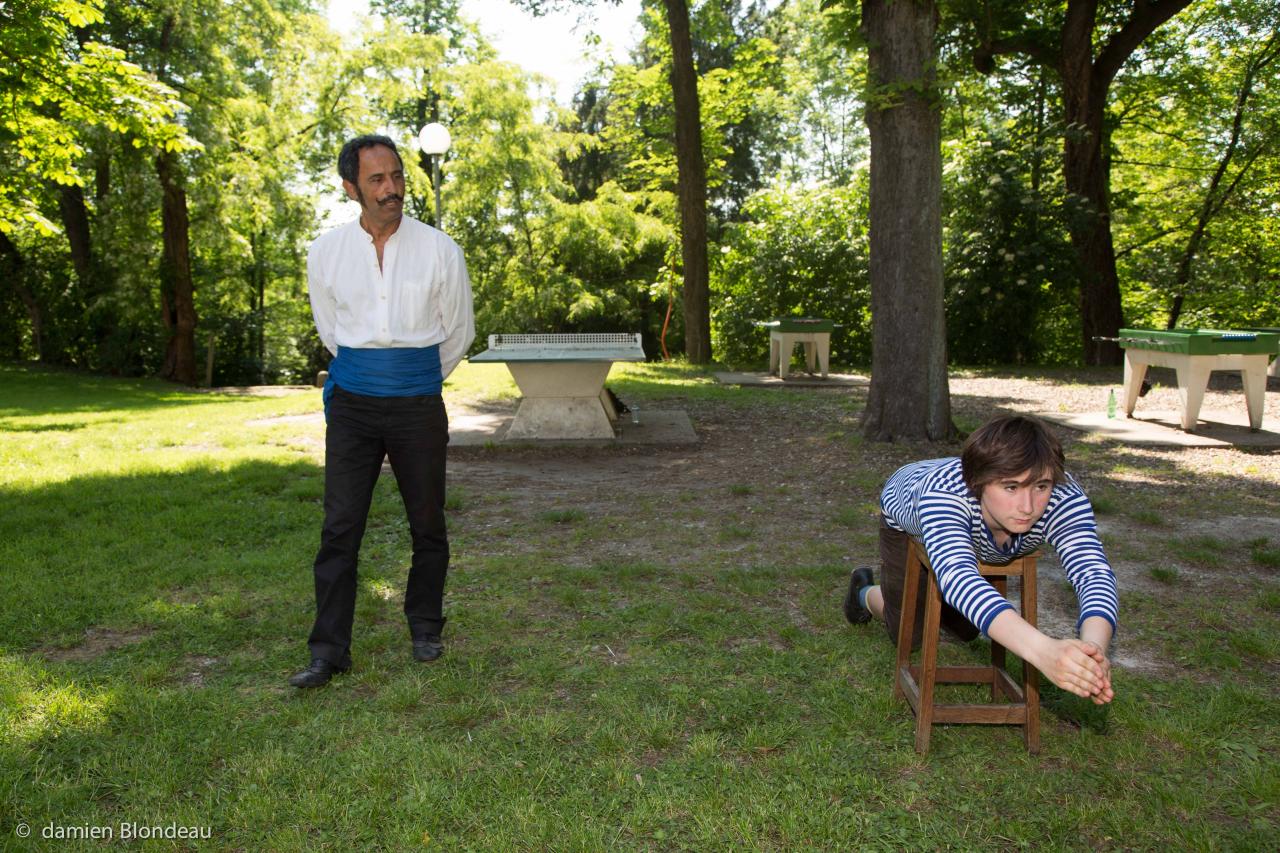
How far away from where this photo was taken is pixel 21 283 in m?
22.0

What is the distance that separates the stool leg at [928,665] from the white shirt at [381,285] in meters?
2.11

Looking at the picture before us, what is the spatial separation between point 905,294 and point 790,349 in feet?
21.8

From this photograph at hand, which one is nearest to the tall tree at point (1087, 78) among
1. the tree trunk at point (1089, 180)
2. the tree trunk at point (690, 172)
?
the tree trunk at point (1089, 180)

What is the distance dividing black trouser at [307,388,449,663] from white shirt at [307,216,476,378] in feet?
0.81

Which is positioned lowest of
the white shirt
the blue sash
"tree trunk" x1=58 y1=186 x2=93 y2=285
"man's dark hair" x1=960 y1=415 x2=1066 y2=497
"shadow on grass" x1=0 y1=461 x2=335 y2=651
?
"shadow on grass" x1=0 y1=461 x2=335 y2=651

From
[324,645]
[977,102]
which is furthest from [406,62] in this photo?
[324,645]

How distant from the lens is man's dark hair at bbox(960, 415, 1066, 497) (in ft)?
8.88

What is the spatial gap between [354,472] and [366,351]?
1.55 feet

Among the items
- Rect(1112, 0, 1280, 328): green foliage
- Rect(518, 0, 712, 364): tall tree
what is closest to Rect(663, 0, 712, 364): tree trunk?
Rect(518, 0, 712, 364): tall tree

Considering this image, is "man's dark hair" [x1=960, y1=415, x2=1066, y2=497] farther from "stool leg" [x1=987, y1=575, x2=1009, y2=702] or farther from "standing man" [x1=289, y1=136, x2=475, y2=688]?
"standing man" [x1=289, y1=136, x2=475, y2=688]

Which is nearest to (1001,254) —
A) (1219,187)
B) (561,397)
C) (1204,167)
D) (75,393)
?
(1219,187)

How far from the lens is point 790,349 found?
1522 cm

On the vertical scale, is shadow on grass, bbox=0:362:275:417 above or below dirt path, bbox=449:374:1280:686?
above

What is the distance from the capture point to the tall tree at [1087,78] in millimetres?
15836
